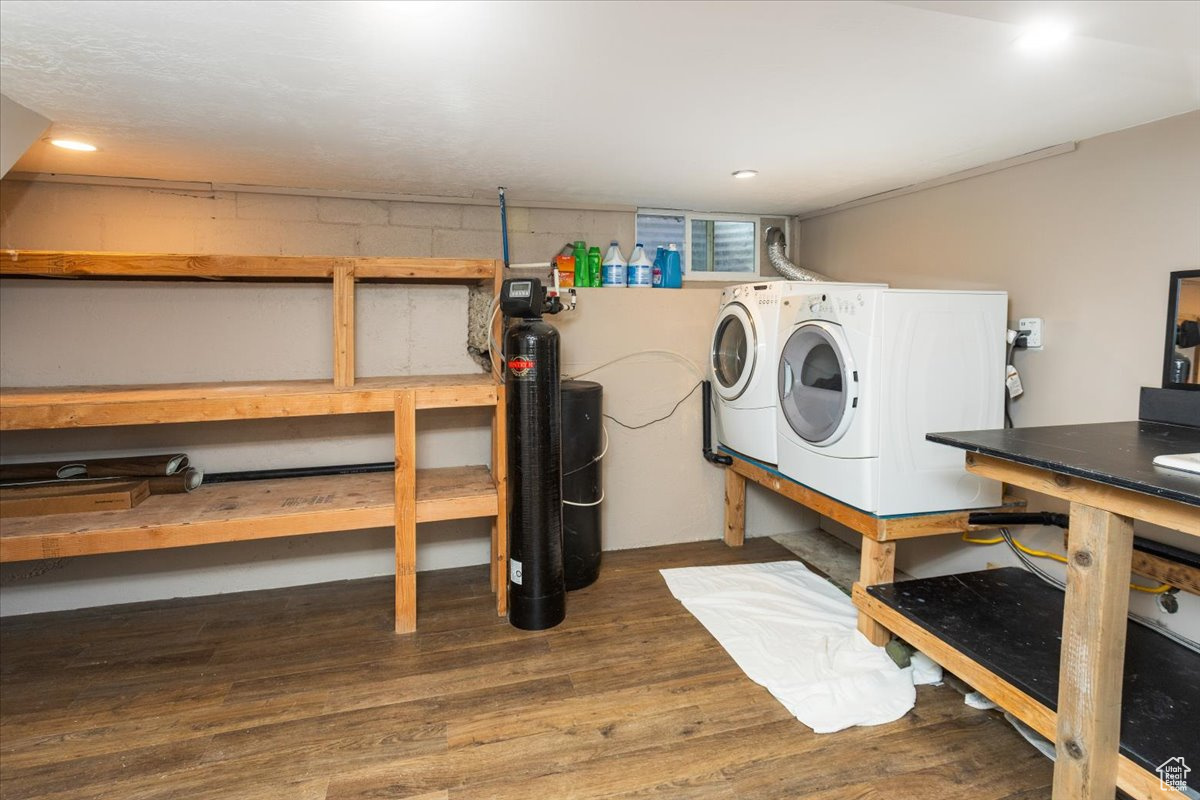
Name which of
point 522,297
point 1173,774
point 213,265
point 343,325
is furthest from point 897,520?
point 213,265

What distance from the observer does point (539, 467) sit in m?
2.53

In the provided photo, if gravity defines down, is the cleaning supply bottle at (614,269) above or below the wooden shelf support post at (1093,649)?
above

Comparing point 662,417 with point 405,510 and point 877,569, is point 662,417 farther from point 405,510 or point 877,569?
point 405,510

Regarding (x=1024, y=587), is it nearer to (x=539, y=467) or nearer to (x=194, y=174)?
(x=539, y=467)

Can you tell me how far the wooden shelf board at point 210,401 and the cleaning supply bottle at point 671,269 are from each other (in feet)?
4.41

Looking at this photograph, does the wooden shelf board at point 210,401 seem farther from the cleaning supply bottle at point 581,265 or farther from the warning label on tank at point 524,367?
the cleaning supply bottle at point 581,265

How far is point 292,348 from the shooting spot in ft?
9.85

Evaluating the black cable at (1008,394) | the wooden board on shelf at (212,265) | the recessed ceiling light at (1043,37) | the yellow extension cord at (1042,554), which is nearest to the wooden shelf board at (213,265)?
the wooden board on shelf at (212,265)

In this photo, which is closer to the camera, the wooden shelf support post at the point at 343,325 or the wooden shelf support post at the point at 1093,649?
the wooden shelf support post at the point at 1093,649

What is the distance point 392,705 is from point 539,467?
1017 millimetres

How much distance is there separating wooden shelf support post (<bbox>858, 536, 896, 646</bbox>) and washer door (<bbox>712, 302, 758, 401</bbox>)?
3.29 feet

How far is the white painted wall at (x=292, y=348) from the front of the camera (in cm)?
271

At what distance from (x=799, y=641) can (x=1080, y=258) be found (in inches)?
71.5

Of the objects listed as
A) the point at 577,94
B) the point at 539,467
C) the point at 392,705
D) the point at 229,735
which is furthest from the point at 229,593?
the point at 577,94
